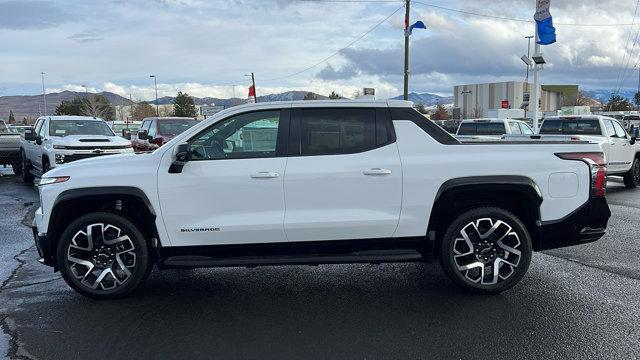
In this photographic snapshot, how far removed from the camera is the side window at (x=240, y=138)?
16.1ft

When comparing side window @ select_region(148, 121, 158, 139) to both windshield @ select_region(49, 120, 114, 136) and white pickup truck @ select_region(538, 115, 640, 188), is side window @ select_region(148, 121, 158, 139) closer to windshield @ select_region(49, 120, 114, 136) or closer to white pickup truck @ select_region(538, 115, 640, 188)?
windshield @ select_region(49, 120, 114, 136)

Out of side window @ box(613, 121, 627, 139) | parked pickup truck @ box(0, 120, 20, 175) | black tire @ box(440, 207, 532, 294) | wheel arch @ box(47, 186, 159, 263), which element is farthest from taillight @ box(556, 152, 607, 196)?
parked pickup truck @ box(0, 120, 20, 175)

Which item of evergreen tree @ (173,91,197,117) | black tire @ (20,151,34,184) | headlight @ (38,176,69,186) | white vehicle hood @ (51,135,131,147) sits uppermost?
evergreen tree @ (173,91,197,117)

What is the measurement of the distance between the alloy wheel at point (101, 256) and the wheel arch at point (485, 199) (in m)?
2.81

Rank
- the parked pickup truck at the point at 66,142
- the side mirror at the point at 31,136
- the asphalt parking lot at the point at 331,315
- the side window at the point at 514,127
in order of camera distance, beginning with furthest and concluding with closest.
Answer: the side window at the point at 514,127, the side mirror at the point at 31,136, the parked pickup truck at the point at 66,142, the asphalt parking lot at the point at 331,315

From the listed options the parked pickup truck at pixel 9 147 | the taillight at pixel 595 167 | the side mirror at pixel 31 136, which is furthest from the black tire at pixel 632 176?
the parked pickup truck at pixel 9 147

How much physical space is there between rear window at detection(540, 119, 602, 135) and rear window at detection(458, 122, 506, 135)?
255cm

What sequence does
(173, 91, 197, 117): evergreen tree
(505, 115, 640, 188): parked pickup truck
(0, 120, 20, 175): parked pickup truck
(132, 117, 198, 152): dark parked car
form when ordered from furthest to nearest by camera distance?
(173, 91, 197, 117): evergreen tree → (0, 120, 20, 175): parked pickup truck → (132, 117, 198, 152): dark parked car → (505, 115, 640, 188): parked pickup truck

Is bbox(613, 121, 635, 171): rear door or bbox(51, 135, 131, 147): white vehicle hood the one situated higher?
bbox(51, 135, 131, 147): white vehicle hood

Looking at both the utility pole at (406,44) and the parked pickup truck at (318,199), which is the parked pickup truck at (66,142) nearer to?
the parked pickup truck at (318,199)

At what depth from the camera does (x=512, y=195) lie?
201 inches

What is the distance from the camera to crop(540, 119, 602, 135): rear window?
12.6 meters

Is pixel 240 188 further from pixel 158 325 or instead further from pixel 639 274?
pixel 639 274

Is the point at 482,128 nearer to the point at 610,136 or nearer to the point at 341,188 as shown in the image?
the point at 610,136
